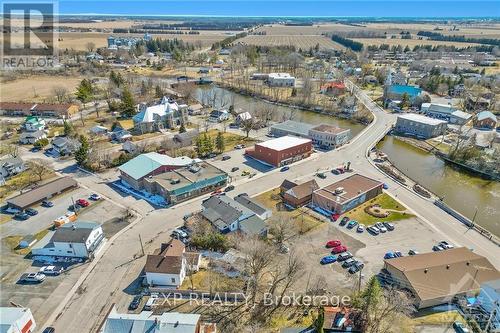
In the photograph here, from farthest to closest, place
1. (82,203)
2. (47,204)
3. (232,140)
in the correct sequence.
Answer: (232,140) → (47,204) → (82,203)

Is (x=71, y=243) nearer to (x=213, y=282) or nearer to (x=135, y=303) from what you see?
(x=135, y=303)

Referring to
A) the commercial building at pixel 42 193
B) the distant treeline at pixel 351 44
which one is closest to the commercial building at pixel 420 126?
the commercial building at pixel 42 193

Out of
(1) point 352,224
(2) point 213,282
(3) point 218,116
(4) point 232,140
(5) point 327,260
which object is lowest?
(2) point 213,282

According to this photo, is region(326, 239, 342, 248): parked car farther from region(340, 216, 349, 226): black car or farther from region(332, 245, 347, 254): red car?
region(340, 216, 349, 226): black car

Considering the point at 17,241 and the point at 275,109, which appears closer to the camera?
the point at 17,241

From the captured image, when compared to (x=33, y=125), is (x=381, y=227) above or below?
below

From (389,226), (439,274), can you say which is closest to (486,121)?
(389,226)

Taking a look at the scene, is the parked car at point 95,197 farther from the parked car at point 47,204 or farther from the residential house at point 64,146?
the residential house at point 64,146

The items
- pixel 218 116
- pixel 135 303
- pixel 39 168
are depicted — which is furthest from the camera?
pixel 218 116
